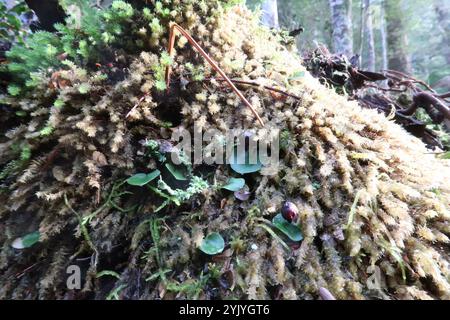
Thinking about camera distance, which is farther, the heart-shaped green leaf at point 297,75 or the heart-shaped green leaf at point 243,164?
the heart-shaped green leaf at point 297,75

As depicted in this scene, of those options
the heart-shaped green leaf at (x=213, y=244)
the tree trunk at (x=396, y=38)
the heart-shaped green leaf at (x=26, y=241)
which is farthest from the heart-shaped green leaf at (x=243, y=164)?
the tree trunk at (x=396, y=38)

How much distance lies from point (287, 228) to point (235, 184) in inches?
11.6

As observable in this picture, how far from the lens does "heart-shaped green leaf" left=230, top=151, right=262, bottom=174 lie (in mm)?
1335

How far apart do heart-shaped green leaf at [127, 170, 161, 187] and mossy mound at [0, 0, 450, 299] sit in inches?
2.0

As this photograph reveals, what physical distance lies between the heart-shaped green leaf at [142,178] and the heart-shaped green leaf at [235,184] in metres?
0.31

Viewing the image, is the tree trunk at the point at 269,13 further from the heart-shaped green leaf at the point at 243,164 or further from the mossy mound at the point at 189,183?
the heart-shaped green leaf at the point at 243,164

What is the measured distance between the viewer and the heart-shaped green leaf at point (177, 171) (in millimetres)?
1320

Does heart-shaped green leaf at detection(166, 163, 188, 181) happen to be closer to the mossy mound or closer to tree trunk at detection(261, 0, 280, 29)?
the mossy mound

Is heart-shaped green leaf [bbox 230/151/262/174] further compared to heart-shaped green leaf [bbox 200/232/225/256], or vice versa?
heart-shaped green leaf [bbox 230/151/262/174]

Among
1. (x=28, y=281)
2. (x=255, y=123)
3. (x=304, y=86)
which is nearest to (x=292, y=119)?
(x=255, y=123)

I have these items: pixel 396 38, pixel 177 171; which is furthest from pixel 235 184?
pixel 396 38

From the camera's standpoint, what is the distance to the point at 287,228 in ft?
3.85

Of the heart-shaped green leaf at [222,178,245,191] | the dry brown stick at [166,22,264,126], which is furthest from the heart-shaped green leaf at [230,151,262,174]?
the dry brown stick at [166,22,264,126]

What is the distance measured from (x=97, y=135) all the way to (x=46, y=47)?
60cm
